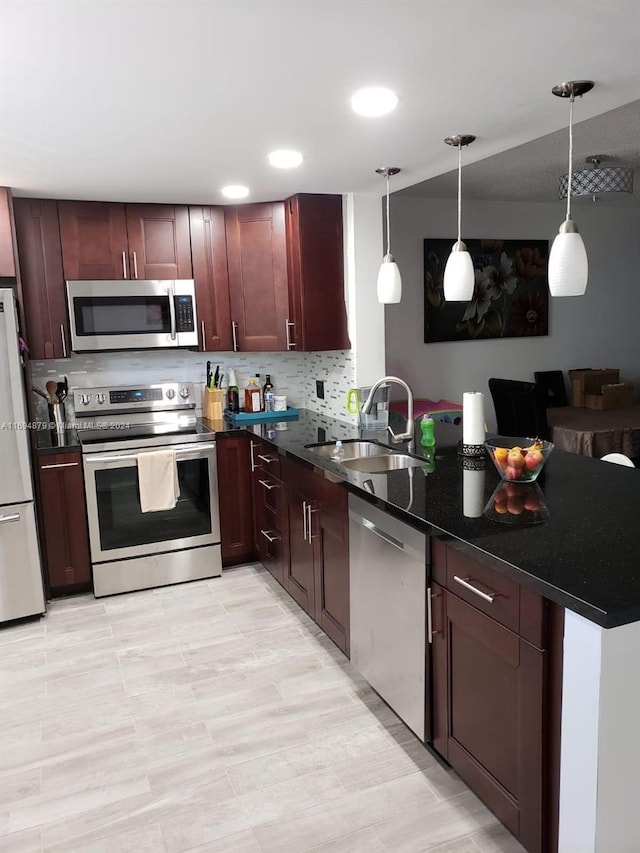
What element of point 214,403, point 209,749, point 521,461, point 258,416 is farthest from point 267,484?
point 521,461

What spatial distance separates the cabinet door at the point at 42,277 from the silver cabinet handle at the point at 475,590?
2.64 m

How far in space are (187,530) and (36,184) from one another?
1.94 m

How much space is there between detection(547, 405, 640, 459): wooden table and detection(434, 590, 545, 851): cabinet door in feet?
9.95

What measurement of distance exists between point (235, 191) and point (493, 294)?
259 cm

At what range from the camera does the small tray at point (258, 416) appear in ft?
13.2

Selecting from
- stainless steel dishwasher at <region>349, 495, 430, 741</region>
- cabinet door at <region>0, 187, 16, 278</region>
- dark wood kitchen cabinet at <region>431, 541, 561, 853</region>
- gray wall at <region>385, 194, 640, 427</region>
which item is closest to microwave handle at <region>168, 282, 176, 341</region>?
cabinet door at <region>0, 187, 16, 278</region>

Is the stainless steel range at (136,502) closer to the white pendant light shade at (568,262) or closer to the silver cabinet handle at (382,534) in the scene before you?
the silver cabinet handle at (382,534)

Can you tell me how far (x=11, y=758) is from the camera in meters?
2.31

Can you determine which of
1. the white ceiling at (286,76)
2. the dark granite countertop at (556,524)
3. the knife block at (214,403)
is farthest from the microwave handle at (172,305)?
the dark granite countertop at (556,524)

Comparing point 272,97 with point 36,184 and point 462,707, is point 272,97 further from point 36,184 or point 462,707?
point 462,707

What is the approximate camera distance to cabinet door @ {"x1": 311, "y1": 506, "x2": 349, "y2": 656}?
2652mm

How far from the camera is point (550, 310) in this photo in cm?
555

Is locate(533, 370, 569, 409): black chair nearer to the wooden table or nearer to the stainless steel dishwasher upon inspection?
the wooden table

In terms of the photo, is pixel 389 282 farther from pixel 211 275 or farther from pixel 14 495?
pixel 14 495
